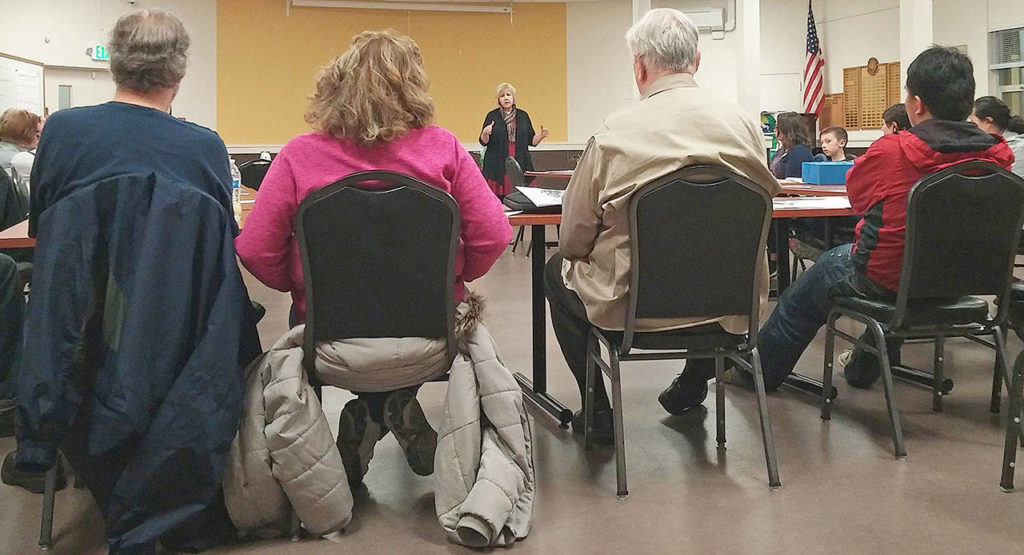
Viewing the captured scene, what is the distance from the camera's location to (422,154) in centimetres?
202

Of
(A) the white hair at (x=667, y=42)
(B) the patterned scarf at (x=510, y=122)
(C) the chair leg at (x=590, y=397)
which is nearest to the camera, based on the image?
(A) the white hair at (x=667, y=42)

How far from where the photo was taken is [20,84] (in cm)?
895

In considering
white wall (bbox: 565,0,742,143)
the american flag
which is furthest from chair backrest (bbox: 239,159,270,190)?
the american flag

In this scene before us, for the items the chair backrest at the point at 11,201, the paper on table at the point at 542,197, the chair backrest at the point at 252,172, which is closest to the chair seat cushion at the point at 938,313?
the paper on table at the point at 542,197

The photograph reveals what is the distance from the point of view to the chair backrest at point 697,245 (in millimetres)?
2125

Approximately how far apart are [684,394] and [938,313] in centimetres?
81

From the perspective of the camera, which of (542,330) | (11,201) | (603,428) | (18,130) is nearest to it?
(11,201)

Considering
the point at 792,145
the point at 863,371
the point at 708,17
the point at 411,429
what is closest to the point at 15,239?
the point at 411,429

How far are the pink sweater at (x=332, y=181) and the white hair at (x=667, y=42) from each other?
628 mm

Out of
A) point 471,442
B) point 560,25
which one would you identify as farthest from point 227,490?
point 560,25

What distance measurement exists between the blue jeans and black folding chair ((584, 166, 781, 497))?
1.90 feet

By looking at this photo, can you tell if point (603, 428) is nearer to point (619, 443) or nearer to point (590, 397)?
point (590, 397)

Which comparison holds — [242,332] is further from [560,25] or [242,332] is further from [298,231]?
[560,25]

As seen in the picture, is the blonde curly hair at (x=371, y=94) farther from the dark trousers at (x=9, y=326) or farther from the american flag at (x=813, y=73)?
the american flag at (x=813, y=73)
